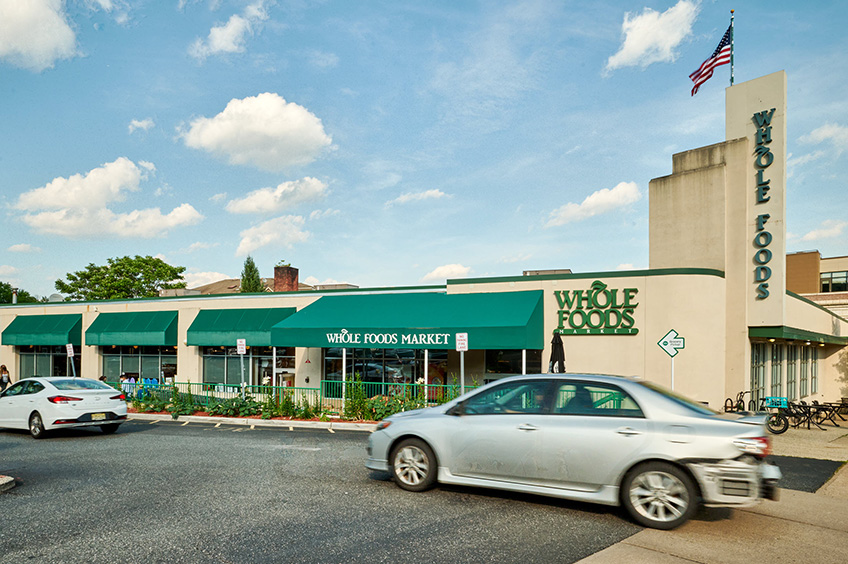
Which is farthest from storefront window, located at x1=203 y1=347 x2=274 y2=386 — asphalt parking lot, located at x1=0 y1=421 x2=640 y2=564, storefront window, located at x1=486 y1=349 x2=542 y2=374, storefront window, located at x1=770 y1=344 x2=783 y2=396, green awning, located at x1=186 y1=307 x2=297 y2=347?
storefront window, located at x1=770 y1=344 x2=783 y2=396

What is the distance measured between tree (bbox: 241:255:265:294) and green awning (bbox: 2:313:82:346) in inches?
1707

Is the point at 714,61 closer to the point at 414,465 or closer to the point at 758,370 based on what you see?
the point at 758,370

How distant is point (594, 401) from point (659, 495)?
1175mm

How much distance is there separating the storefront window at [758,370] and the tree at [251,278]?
62.2 metres

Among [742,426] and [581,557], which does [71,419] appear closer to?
[581,557]

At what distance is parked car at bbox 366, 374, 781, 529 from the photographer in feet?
20.2

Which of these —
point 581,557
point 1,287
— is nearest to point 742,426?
point 581,557

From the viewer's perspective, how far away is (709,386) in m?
17.8

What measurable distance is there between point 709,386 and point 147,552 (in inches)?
651

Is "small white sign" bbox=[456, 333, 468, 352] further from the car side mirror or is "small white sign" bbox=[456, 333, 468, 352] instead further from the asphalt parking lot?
the car side mirror

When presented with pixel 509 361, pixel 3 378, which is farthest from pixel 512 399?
pixel 3 378

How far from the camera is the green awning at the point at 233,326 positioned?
2359 centimetres

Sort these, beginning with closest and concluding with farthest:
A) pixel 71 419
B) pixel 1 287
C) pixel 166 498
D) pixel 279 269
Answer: pixel 166 498, pixel 71 419, pixel 279 269, pixel 1 287

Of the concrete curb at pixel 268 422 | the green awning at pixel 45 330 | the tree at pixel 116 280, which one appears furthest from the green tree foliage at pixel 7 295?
the concrete curb at pixel 268 422
